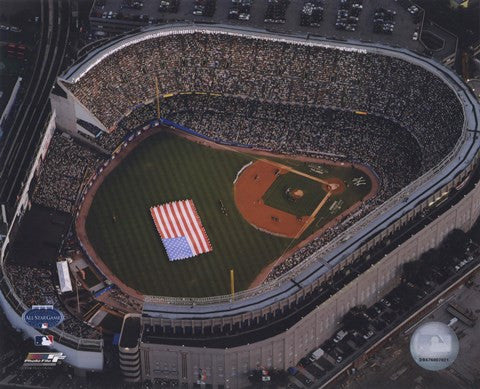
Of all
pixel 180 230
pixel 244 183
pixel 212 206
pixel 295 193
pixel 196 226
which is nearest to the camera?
pixel 180 230

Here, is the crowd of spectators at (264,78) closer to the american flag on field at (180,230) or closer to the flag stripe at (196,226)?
the american flag on field at (180,230)

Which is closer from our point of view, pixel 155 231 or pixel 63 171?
pixel 155 231

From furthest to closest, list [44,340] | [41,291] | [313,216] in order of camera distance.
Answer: [313,216]
[41,291]
[44,340]

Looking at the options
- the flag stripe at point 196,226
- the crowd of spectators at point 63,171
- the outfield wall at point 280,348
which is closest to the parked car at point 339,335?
the outfield wall at point 280,348

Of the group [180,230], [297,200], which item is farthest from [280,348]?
[297,200]

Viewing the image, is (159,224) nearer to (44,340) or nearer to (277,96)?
(44,340)

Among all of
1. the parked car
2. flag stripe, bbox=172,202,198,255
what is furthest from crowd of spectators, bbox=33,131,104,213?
the parked car

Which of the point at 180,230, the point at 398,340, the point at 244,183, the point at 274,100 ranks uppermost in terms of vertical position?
the point at 274,100
